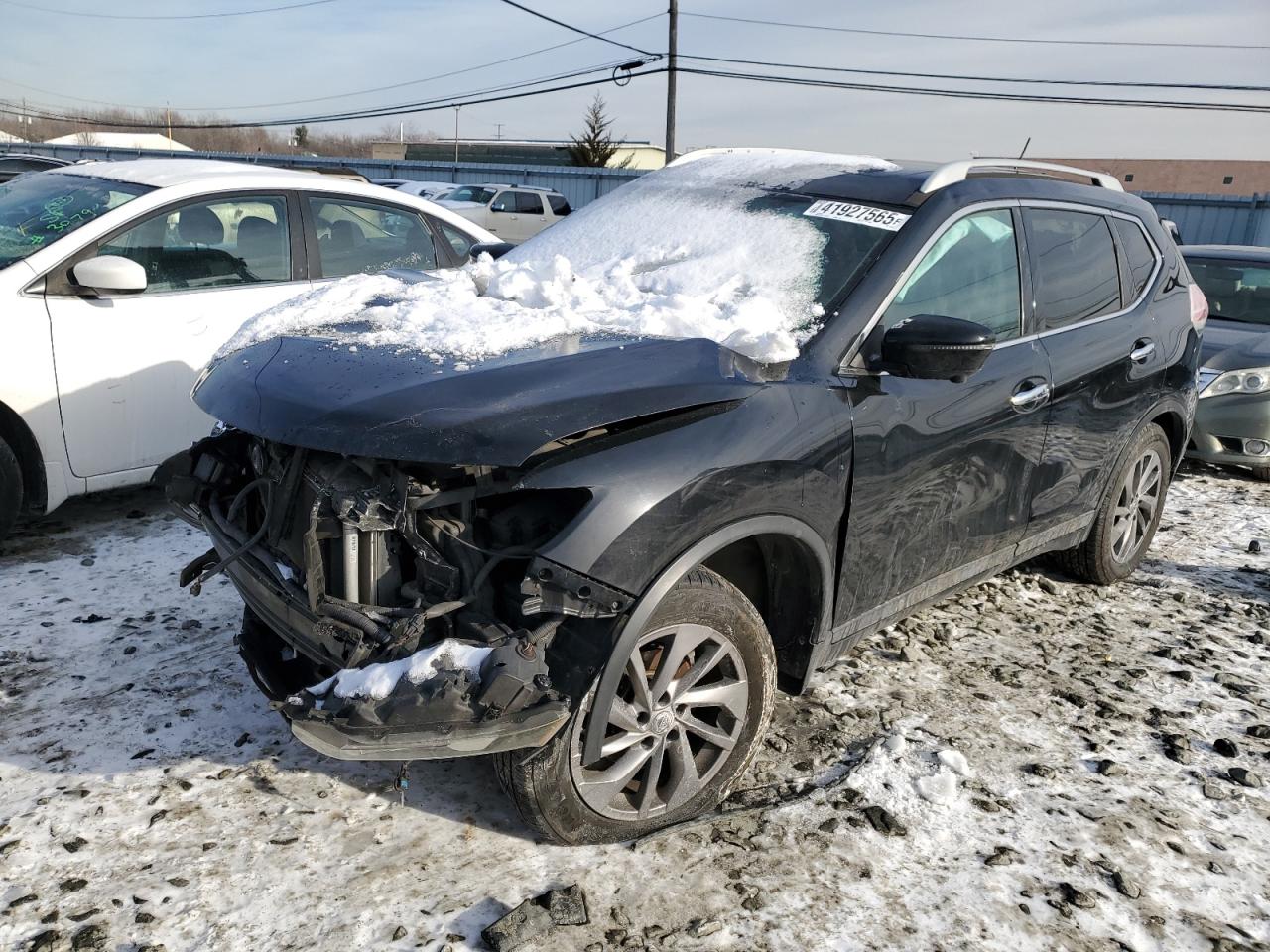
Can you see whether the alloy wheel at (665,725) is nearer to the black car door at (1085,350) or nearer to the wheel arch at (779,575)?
the wheel arch at (779,575)

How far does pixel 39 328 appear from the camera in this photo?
4.47 meters

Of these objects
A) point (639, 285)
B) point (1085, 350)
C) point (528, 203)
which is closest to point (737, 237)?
point (639, 285)

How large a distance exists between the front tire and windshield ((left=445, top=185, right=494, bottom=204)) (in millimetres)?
20999

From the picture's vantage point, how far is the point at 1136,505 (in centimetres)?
496

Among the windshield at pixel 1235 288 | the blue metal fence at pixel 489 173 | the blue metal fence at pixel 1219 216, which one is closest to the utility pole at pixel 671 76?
the blue metal fence at pixel 489 173

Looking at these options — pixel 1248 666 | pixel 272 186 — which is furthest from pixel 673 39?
pixel 1248 666

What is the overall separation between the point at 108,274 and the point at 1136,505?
4979 mm

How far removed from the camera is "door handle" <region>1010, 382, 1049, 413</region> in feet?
12.0

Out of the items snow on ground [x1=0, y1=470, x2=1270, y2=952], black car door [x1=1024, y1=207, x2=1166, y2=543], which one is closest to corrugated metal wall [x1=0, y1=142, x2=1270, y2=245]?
snow on ground [x1=0, y1=470, x2=1270, y2=952]

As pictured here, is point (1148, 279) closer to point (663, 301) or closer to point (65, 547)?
point (663, 301)

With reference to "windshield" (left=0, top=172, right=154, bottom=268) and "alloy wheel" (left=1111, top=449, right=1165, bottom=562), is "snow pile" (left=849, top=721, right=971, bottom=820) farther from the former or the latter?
"windshield" (left=0, top=172, right=154, bottom=268)

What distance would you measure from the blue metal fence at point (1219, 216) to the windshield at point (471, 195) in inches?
567

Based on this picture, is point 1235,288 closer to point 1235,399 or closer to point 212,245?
point 1235,399

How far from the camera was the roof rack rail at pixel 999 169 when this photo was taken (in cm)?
355
